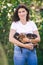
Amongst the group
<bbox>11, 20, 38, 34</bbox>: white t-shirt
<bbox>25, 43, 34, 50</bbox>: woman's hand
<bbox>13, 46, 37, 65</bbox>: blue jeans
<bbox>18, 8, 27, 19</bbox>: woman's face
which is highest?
<bbox>18, 8, 27, 19</bbox>: woman's face

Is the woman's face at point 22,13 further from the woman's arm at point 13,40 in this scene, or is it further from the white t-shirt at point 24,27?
the woman's arm at point 13,40

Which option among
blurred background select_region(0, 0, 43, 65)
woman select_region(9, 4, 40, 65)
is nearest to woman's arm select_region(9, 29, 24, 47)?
woman select_region(9, 4, 40, 65)

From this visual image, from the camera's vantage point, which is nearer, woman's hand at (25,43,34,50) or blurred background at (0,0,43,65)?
woman's hand at (25,43,34,50)

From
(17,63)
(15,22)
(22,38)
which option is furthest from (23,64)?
(15,22)

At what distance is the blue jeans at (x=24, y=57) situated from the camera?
8.00 feet

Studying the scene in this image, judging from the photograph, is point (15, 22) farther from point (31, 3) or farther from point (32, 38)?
point (31, 3)

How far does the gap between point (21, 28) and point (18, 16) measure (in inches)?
5.3

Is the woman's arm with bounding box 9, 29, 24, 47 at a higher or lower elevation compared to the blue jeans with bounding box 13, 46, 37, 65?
higher

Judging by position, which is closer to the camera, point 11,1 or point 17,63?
point 17,63

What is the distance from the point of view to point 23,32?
241 cm

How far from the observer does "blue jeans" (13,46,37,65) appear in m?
2.44

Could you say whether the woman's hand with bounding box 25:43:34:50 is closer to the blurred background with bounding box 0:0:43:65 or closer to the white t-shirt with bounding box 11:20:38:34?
the white t-shirt with bounding box 11:20:38:34

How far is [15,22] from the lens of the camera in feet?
8.11

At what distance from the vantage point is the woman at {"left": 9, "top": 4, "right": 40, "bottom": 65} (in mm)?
2415
